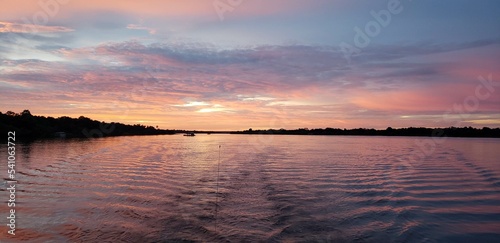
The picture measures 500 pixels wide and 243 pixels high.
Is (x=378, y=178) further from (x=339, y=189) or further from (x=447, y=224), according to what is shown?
(x=447, y=224)

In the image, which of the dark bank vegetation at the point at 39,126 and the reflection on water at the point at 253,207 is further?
the dark bank vegetation at the point at 39,126

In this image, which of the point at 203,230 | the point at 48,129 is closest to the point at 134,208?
the point at 203,230

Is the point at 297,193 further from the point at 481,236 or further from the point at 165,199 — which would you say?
the point at 481,236

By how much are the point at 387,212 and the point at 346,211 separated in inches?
67.8

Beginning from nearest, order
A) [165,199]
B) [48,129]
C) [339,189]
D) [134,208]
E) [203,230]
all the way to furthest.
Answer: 1. [203,230]
2. [134,208]
3. [165,199]
4. [339,189]
5. [48,129]

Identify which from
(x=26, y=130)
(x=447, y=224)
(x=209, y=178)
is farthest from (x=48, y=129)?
(x=447, y=224)

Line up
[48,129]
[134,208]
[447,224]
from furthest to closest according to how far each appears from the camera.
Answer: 1. [48,129]
2. [134,208]
3. [447,224]

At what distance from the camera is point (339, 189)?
59.6 feet

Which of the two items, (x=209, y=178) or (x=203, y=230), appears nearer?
(x=203, y=230)

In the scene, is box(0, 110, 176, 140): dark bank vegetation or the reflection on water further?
box(0, 110, 176, 140): dark bank vegetation

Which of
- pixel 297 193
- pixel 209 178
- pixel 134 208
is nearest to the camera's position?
pixel 134 208

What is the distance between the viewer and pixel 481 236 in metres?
10.7

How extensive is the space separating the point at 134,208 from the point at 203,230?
4.30 metres

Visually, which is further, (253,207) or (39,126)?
(39,126)
